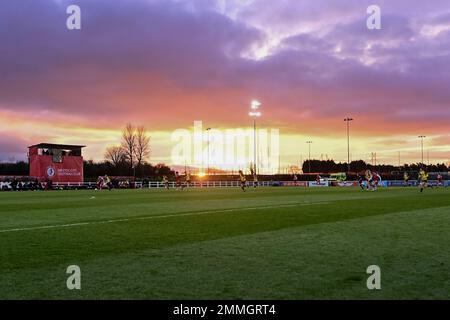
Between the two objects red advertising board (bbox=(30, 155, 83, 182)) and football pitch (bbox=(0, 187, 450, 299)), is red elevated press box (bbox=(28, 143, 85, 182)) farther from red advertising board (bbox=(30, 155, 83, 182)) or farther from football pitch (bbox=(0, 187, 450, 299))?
football pitch (bbox=(0, 187, 450, 299))

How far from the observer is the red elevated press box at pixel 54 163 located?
7694cm

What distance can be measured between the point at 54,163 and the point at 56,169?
1.02 metres

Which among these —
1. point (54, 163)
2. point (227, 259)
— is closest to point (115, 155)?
point (54, 163)

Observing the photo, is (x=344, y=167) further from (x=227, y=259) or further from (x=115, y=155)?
(x=227, y=259)

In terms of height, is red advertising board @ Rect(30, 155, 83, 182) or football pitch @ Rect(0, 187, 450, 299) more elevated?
red advertising board @ Rect(30, 155, 83, 182)

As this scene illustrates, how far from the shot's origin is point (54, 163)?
255 ft

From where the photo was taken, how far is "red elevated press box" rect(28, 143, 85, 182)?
252 feet

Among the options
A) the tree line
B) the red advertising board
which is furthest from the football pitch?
the tree line

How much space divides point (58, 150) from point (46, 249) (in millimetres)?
73888

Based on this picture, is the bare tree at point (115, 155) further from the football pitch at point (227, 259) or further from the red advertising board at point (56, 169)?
the football pitch at point (227, 259)

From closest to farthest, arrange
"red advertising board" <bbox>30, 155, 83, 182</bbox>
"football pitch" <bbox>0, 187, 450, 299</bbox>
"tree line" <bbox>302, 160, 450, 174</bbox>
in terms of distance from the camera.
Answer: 1. "football pitch" <bbox>0, 187, 450, 299</bbox>
2. "red advertising board" <bbox>30, 155, 83, 182</bbox>
3. "tree line" <bbox>302, 160, 450, 174</bbox>

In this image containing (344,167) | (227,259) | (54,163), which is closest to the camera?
(227,259)

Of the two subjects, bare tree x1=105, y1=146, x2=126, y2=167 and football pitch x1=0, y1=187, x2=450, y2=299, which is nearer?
football pitch x1=0, y1=187, x2=450, y2=299
